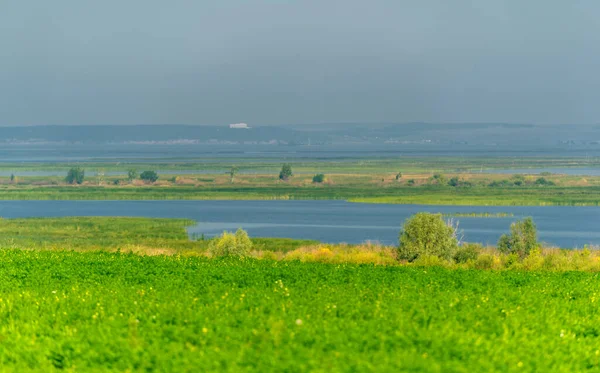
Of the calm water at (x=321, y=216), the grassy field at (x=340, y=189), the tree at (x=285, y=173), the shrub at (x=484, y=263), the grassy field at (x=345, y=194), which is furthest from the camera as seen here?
the tree at (x=285, y=173)

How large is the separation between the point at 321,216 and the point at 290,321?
2584 inches

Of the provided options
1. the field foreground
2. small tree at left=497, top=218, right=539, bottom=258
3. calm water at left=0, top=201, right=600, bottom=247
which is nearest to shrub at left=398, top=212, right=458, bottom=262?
small tree at left=497, top=218, right=539, bottom=258

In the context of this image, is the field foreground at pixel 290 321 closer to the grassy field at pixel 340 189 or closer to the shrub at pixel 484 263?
the shrub at pixel 484 263

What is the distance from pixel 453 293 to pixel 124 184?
350 feet

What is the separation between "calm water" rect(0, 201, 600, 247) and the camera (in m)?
60.8

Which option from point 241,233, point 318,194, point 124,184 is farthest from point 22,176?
point 241,233

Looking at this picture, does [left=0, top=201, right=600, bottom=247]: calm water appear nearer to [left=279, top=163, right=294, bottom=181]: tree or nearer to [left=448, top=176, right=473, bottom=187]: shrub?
[left=448, top=176, right=473, bottom=187]: shrub

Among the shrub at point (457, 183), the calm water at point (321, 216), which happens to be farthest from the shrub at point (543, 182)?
the calm water at point (321, 216)

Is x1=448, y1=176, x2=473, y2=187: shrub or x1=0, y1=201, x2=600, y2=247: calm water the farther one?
x1=448, y1=176, x2=473, y2=187: shrub

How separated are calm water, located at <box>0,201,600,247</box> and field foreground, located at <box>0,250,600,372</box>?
38.8 m

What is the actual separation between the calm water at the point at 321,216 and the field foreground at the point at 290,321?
38797 mm

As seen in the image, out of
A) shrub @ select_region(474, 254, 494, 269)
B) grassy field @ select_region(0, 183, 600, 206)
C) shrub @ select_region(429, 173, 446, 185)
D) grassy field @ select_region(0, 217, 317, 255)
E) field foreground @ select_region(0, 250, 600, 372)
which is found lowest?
grassy field @ select_region(0, 217, 317, 255)

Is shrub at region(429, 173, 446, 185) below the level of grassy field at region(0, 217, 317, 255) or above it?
above

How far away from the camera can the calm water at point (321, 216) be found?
199 feet
